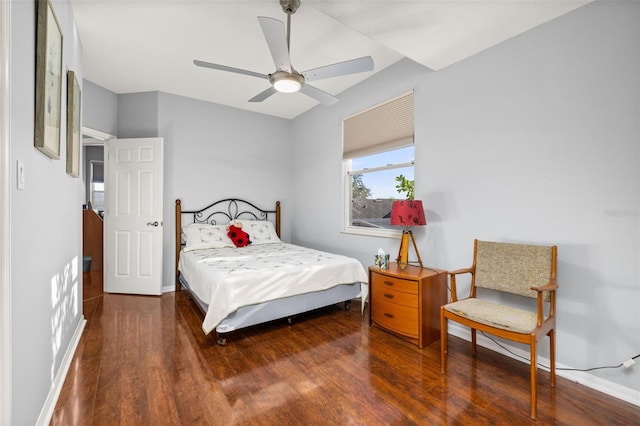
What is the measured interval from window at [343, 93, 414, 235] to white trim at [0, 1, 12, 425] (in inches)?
117

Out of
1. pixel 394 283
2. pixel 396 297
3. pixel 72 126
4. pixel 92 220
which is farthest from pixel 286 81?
pixel 92 220

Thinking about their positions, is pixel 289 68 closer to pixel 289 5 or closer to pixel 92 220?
pixel 289 5

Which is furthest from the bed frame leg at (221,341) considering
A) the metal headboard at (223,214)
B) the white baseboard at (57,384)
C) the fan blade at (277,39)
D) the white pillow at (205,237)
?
the fan blade at (277,39)

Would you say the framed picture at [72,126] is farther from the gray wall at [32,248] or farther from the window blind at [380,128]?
the window blind at [380,128]

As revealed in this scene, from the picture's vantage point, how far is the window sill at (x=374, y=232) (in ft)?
11.2

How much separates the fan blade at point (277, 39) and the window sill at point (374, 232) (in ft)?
6.76

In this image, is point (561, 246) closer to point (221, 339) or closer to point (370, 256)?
point (370, 256)

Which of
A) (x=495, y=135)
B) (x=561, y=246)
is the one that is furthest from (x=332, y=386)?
(x=495, y=135)

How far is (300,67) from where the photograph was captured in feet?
11.0

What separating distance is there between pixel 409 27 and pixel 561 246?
1939mm

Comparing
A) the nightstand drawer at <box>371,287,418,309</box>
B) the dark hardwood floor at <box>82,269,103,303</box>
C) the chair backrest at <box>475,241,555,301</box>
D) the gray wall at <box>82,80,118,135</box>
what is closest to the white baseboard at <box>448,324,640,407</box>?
the chair backrest at <box>475,241,555,301</box>

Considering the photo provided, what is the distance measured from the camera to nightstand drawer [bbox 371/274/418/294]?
8.27 ft

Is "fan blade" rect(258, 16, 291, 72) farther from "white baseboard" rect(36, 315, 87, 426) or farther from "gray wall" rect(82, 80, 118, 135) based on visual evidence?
"gray wall" rect(82, 80, 118, 135)

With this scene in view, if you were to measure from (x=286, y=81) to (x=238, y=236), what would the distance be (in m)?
2.44
